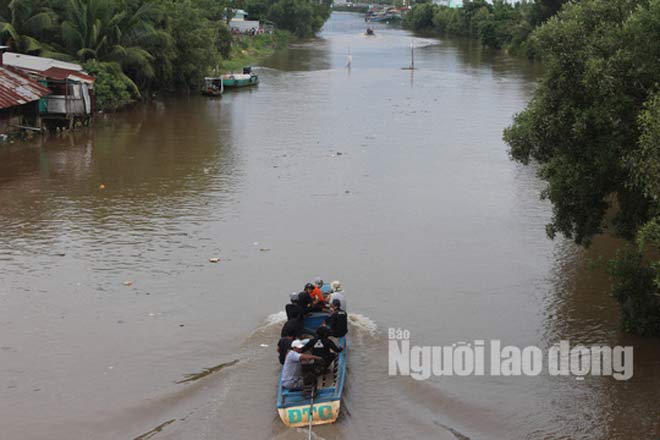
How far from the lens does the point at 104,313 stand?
1435 cm

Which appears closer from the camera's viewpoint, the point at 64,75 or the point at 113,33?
the point at 64,75

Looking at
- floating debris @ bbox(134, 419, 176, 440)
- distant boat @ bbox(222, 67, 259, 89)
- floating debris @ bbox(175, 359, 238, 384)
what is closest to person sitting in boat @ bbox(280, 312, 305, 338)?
floating debris @ bbox(175, 359, 238, 384)

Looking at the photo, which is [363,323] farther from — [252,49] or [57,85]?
[252,49]

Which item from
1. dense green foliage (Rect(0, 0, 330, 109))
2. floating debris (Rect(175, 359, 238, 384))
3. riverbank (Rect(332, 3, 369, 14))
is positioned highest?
riverbank (Rect(332, 3, 369, 14))

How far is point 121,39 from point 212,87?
6.98 m

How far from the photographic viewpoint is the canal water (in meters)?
11.2

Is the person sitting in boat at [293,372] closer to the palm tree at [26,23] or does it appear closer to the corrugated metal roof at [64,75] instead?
the corrugated metal roof at [64,75]

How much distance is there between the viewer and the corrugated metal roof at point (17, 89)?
26828mm

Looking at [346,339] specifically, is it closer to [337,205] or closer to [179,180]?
[337,205]

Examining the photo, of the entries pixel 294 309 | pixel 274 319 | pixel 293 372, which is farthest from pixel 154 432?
pixel 274 319

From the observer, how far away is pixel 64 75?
29797 mm

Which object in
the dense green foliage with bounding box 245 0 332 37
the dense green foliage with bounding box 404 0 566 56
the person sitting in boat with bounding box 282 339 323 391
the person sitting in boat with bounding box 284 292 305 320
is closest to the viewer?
the person sitting in boat with bounding box 282 339 323 391

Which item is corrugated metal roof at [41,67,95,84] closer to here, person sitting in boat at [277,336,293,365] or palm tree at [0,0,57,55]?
palm tree at [0,0,57,55]

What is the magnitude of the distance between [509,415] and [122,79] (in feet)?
88.0
